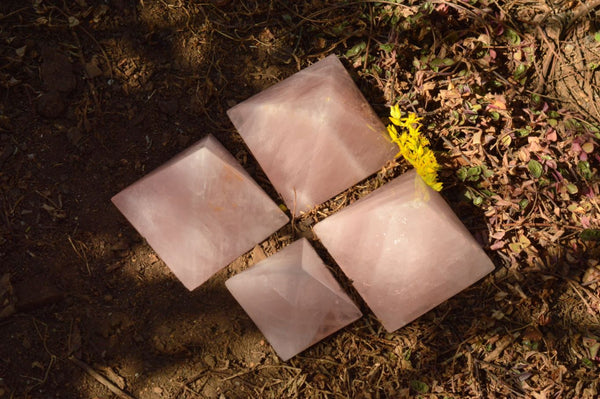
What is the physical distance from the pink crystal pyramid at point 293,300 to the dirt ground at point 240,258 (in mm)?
78

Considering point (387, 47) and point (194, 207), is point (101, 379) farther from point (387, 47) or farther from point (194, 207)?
point (387, 47)

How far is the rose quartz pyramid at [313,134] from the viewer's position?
2.23 m

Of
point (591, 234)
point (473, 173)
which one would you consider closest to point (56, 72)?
point (473, 173)

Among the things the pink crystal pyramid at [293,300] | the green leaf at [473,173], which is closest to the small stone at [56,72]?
the pink crystal pyramid at [293,300]

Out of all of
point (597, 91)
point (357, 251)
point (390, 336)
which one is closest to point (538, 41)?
point (597, 91)

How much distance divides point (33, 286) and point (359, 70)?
1626 millimetres

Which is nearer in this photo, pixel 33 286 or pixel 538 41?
pixel 33 286

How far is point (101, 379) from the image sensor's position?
221 centimetres

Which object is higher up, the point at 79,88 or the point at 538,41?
the point at 79,88

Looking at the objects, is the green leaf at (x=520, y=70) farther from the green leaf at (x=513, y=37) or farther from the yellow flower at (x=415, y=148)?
the yellow flower at (x=415, y=148)

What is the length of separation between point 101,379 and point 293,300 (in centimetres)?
83

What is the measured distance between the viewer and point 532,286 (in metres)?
2.30

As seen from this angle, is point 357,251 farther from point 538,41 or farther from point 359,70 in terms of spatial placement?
point 538,41

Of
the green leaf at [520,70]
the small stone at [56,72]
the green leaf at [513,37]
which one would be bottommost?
the green leaf at [520,70]
